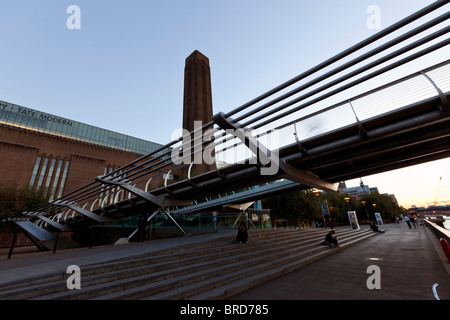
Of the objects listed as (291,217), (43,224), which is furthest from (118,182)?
(43,224)

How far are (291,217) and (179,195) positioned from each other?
21.5 metres

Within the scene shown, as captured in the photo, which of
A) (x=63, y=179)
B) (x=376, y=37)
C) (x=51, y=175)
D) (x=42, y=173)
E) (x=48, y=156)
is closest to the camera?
(x=376, y=37)

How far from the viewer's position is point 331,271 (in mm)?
6867

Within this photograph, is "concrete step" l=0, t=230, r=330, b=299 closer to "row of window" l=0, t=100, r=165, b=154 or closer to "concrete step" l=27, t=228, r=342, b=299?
"concrete step" l=27, t=228, r=342, b=299

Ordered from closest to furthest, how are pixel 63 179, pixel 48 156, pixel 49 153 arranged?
pixel 63 179, pixel 48 156, pixel 49 153

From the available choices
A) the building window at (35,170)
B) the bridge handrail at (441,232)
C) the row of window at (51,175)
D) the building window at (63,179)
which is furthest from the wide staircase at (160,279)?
the building window at (35,170)

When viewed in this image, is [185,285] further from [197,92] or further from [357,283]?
[197,92]

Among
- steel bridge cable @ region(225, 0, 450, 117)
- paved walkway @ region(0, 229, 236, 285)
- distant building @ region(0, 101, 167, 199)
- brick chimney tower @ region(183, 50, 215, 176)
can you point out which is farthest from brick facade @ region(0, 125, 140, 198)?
steel bridge cable @ region(225, 0, 450, 117)

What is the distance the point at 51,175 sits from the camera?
40.6m

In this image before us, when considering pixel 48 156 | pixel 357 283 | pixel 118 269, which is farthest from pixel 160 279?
pixel 48 156

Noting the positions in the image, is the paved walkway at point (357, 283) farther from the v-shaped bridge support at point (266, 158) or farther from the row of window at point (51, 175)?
the row of window at point (51, 175)

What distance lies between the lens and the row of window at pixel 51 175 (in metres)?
38.7

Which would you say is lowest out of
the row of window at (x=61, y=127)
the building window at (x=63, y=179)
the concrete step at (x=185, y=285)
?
the concrete step at (x=185, y=285)

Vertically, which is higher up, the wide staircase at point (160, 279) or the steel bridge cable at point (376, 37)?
the steel bridge cable at point (376, 37)
